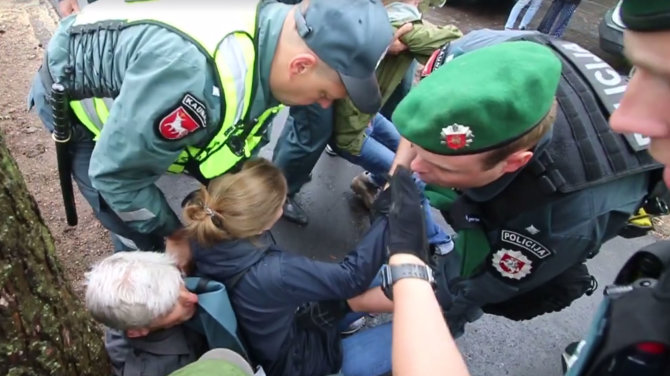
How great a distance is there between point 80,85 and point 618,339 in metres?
1.59

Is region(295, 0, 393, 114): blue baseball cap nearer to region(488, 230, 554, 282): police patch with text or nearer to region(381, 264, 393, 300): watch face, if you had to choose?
region(381, 264, 393, 300): watch face

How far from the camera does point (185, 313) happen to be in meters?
1.68

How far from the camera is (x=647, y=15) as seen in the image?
787 millimetres

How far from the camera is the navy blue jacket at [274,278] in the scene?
→ 175 cm

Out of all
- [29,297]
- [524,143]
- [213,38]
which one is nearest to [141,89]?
[213,38]

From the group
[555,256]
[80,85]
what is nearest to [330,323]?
[555,256]

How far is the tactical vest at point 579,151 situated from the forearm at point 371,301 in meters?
0.49

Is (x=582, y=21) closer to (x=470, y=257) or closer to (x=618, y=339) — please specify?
(x=470, y=257)

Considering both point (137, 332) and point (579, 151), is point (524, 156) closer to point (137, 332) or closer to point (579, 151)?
point (579, 151)

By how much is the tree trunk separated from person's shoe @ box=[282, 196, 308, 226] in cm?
156

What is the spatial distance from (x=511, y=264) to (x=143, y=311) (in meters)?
1.11

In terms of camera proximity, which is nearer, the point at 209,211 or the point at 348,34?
the point at 348,34

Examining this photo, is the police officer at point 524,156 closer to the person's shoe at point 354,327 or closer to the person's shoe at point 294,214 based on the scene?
the person's shoe at point 354,327

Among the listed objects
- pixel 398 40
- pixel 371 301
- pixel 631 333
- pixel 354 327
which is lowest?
→ pixel 354 327
